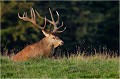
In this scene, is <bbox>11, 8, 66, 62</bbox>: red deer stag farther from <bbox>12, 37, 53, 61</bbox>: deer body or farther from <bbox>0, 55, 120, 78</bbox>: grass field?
<bbox>0, 55, 120, 78</bbox>: grass field

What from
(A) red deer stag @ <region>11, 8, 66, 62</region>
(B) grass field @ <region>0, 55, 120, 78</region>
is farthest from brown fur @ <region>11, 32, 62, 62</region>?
(B) grass field @ <region>0, 55, 120, 78</region>

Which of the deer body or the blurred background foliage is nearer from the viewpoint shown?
the deer body

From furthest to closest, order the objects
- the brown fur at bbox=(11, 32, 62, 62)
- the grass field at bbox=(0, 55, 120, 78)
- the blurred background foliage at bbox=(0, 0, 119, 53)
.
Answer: the blurred background foliage at bbox=(0, 0, 119, 53) < the brown fur at bbox=(11, 32, 62, 62) < the grass field at bbox=(0, 55, 120, 78)

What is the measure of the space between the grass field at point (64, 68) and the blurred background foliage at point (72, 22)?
69.8 ft

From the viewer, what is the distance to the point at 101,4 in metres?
39.3

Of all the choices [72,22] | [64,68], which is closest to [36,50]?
[64,68]

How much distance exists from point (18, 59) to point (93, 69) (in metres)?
2.79

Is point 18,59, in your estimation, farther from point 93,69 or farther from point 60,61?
point 93,69

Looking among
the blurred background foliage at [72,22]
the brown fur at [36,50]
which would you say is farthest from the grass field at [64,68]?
the blurred background foliage at [72,22]

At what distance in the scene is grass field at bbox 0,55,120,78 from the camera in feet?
36.8

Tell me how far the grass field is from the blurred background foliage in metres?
21.3

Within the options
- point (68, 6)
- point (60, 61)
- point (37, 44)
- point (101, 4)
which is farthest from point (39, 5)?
point (60, 61)

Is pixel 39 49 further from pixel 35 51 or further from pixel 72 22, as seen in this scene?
pixel 72 22

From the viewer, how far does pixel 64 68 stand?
11.6 meters
